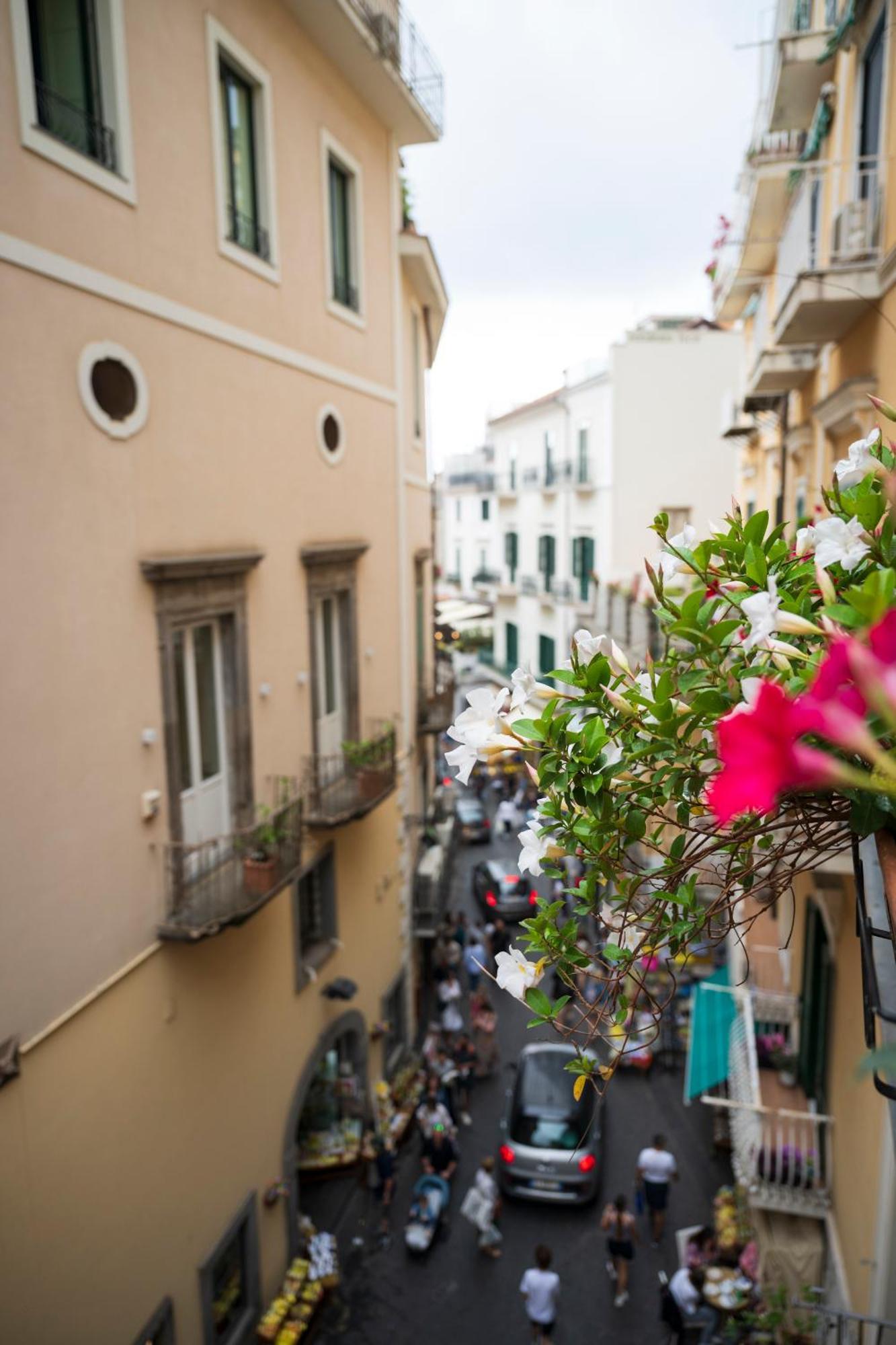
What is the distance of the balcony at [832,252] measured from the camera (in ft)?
23.5

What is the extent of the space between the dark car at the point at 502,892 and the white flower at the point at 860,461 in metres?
17.7

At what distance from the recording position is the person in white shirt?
9.18 m

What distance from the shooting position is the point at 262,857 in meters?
8.42

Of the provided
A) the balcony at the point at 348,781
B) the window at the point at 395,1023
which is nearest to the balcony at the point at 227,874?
the balcony at the point at 348,781

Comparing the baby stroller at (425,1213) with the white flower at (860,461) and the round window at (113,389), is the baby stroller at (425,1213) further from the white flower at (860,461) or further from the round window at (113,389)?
the white flower at (860,461)

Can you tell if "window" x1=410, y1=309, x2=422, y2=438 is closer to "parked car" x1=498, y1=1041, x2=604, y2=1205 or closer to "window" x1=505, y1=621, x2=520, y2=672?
"parked car" x1=498, y1=1041, x2=604, y2=1205

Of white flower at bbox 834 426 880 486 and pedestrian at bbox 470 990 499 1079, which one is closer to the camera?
white flower at bbox 834 426 880 486

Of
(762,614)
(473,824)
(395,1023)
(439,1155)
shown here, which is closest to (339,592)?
(395,1023)

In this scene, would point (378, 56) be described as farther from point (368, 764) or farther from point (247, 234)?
point (368, 764)

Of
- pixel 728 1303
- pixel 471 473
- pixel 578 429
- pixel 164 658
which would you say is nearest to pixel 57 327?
pixel 164 658

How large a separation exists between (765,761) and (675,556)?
5.82 ft

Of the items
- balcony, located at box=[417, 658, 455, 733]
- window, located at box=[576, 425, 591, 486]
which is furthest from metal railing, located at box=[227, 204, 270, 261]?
window, located at box=[576, 425, 591, 486]

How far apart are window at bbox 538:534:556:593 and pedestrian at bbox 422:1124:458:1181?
21.7 meters

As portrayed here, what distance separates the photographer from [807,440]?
37.2ft
